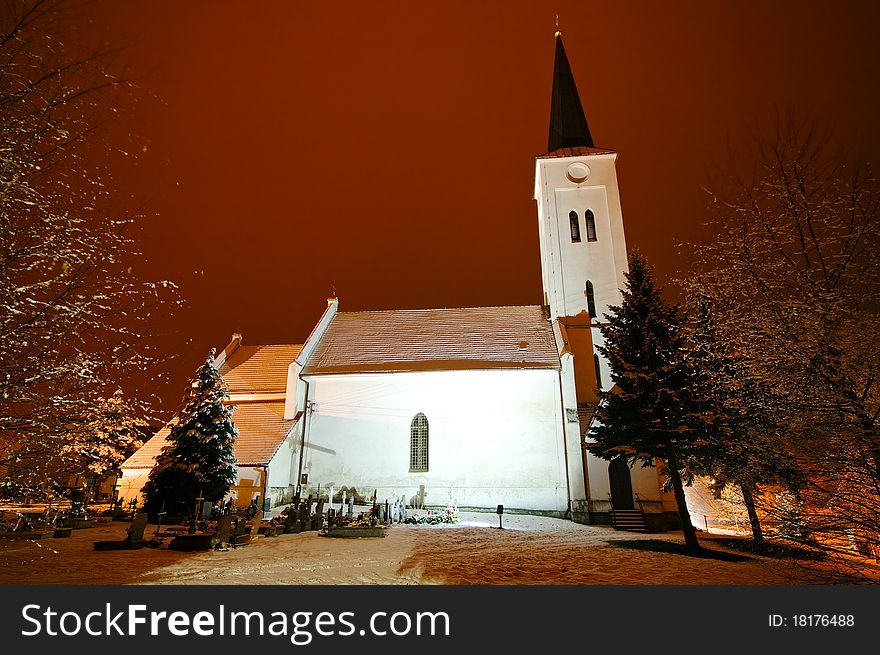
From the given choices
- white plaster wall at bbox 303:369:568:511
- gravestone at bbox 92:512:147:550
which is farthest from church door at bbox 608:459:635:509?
gravestone at bbox 92:512:147:550

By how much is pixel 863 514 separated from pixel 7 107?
8.23 meters

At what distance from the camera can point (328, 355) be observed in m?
25.6

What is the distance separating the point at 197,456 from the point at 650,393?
54.9ft

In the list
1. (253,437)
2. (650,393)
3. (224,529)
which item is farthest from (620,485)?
(253,437)

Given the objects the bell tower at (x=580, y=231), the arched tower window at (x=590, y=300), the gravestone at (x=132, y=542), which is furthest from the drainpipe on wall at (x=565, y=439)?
the gravestone at (x=132, y=542)

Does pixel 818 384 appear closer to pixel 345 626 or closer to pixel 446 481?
pixel 345 626

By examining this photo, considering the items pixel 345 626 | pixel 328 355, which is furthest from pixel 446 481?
pixel 345 626

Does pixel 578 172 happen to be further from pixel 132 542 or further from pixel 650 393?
pixel 132 542

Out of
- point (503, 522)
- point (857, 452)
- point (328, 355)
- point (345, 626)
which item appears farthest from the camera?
point (328, 355)

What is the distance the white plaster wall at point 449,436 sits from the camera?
21.5 metres

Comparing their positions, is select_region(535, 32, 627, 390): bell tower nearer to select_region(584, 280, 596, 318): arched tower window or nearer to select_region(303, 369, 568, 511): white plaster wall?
select_region(584, 280, 596, 318): arched tower window

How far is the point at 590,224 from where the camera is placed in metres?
27.3

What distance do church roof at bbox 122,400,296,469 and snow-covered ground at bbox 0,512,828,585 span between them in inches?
261

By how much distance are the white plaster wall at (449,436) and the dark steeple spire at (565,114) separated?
1603 centimetres
